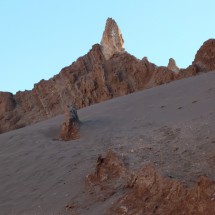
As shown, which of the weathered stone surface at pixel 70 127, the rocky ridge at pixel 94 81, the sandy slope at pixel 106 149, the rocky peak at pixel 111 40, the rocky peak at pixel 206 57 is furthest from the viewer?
the rocky peak at pixel 111 40

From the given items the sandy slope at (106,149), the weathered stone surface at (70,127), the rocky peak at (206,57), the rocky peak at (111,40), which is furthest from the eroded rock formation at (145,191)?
the rocky peak at (111,40)

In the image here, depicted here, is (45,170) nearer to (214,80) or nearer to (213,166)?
(213,166)

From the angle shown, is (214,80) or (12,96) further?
(12,96)

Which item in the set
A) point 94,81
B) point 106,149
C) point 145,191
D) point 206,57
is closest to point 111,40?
point 94,81

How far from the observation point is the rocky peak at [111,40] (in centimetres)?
3095

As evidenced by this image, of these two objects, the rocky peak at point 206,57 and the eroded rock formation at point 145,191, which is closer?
the eroded rock formation at point 145,191

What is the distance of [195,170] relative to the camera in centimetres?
580

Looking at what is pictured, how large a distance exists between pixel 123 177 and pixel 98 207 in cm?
78

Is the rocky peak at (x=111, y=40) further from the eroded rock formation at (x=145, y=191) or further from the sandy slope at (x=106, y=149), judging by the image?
the eroded rock formation at (x=145, y=191)

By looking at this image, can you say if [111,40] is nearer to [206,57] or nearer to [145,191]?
[206,57]

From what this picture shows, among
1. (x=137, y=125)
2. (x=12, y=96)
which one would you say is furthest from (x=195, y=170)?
(x=12, y=96)

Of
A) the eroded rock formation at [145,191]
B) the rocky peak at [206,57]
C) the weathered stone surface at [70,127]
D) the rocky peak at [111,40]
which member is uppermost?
the rocky peak at [111,40]

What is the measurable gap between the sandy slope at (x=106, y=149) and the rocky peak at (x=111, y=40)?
60.8 ft

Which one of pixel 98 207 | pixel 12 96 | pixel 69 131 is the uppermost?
pixel 12 96
